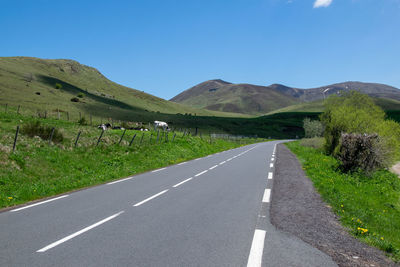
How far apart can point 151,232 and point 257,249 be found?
204 cm

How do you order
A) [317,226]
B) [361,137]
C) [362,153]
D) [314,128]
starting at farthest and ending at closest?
[314,128] < [361,137] < [362,153] < [317,226]

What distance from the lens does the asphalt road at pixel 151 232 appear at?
4.41 metres

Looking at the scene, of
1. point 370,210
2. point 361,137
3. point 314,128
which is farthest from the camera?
point 314,128

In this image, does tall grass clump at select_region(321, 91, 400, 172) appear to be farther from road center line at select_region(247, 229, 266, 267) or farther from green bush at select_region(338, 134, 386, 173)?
road center line at select_region(247, 229, 266, 267)

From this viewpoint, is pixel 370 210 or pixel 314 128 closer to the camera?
pixel 370 210

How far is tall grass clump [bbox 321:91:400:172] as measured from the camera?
50.3 feet

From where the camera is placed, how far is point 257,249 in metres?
4.77

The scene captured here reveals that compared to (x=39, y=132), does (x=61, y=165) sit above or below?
below

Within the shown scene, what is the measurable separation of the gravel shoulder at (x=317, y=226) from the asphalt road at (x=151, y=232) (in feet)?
0.85

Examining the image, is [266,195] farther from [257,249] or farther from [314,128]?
[314,128]

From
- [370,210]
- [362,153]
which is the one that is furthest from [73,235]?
[362,153]

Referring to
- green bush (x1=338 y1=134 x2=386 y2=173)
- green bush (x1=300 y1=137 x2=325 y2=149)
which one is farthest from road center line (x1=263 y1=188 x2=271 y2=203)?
green bush (x1=300 y1=137 x2=325 y2=149)

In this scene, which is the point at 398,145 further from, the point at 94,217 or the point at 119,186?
the point at 94,217

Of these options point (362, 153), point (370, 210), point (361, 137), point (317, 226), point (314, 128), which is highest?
point (314, 128)
